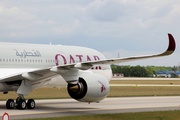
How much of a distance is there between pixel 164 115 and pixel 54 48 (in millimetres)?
9833

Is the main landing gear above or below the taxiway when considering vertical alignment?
above

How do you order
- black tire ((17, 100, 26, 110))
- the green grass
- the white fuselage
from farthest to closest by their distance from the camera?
the white fuselage, black tire ((17, 100, 26, 110)), the green grass

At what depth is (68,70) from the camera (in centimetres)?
2236

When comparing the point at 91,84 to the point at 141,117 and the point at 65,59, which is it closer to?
the point at 141,117

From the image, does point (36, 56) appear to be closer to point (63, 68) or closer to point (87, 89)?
point (63, 68)

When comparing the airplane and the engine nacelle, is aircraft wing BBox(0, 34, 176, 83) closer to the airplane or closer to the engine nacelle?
the airplane

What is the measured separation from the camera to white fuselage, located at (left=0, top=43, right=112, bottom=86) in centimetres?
2500

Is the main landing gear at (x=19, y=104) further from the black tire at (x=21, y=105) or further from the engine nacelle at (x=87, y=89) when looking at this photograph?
the engine nacelle at (x=87, y=89)

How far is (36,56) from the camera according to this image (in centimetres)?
2672

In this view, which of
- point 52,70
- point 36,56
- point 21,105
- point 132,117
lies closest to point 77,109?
point 21,105

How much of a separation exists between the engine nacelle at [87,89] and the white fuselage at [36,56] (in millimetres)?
1520

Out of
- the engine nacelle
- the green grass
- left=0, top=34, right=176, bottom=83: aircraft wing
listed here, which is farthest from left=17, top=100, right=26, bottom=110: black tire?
the green grass

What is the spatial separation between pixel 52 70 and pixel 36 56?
535 cm

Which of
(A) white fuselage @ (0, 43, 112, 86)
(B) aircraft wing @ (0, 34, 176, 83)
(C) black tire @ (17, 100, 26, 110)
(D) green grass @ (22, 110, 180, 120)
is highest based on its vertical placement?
(A) white fuselage @ (0, 43, 112, 86)
